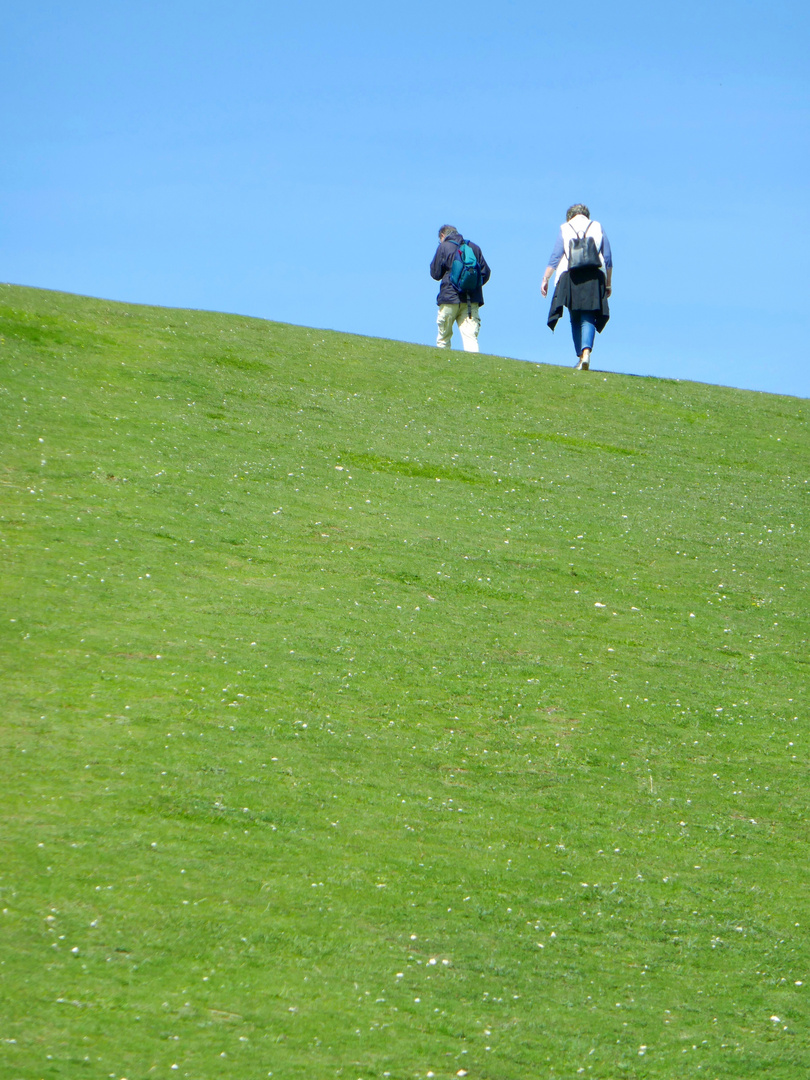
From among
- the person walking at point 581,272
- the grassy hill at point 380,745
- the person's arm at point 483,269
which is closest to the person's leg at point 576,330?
the person walking at point 581,272

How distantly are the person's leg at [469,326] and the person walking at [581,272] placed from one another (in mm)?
2003

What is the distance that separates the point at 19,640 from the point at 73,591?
4.46 ft

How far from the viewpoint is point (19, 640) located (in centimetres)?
1135

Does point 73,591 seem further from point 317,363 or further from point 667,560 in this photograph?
point 317,363

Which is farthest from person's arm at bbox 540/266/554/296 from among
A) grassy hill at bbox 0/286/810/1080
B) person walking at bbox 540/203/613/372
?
grassy hill at bbox 0/286/810/1080

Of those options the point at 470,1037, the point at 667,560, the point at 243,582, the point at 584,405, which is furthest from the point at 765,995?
the point at 584,405

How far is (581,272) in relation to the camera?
2520cm

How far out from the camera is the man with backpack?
2642 cm

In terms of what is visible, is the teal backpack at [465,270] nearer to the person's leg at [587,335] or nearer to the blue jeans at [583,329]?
the blue jeans at [583,329]

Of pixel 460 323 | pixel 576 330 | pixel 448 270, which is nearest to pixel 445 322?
pixel 460 323

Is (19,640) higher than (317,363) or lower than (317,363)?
lower

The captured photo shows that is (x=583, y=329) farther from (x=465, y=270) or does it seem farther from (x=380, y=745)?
(x=380, y=745)

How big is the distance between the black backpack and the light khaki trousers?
283 cm

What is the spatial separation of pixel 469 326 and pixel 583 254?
351 centimetres
